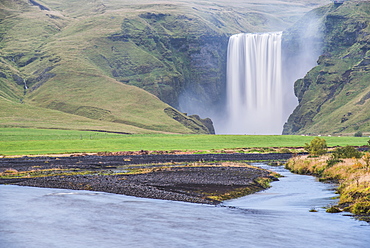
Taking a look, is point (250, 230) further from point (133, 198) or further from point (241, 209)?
point (133, 198)

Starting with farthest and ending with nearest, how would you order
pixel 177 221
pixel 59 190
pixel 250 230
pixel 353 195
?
pixel 59 190, pixel 353 195, pixel 177 221, pixel 250 230

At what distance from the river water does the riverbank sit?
1349 mm

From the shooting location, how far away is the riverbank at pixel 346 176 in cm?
3073

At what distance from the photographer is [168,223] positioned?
2778cm

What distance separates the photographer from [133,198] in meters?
37.0

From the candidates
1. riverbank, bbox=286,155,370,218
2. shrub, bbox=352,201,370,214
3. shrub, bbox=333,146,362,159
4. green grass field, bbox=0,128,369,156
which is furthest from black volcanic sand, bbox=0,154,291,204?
green grass field, bbox=0,128,369,156

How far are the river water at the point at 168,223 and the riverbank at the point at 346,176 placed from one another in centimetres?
135

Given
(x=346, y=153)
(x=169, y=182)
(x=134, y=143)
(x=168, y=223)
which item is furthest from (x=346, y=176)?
(x=134, y=143)

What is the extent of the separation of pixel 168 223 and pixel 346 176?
81.4ft

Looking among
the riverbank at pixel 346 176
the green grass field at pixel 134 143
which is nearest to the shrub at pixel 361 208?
the riverbank at pixel 346 176

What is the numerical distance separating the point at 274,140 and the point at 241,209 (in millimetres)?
97479

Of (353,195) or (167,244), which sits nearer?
(167,244)

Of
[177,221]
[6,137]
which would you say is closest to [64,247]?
[177,221]

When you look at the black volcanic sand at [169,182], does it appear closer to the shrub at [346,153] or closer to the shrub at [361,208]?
the shrub at [361,208]
